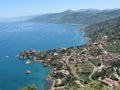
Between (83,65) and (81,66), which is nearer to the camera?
(81,66)

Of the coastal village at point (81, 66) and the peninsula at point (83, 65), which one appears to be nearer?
the coastal village at point (81, 66)

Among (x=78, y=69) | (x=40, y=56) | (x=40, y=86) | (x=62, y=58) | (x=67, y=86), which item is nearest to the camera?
(x=67, y=86)

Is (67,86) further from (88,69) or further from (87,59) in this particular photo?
(87,59)

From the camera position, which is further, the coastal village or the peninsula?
the peninsula

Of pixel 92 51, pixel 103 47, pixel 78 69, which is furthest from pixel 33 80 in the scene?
pixel 103 47

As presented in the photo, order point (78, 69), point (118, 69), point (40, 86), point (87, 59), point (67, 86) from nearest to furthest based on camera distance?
1. point (67, 86)
2. point (40, 86)
3. point (118, 69)
4. point (78, 69)
5. point (87, 59)

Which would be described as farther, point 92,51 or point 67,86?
point 92,51
